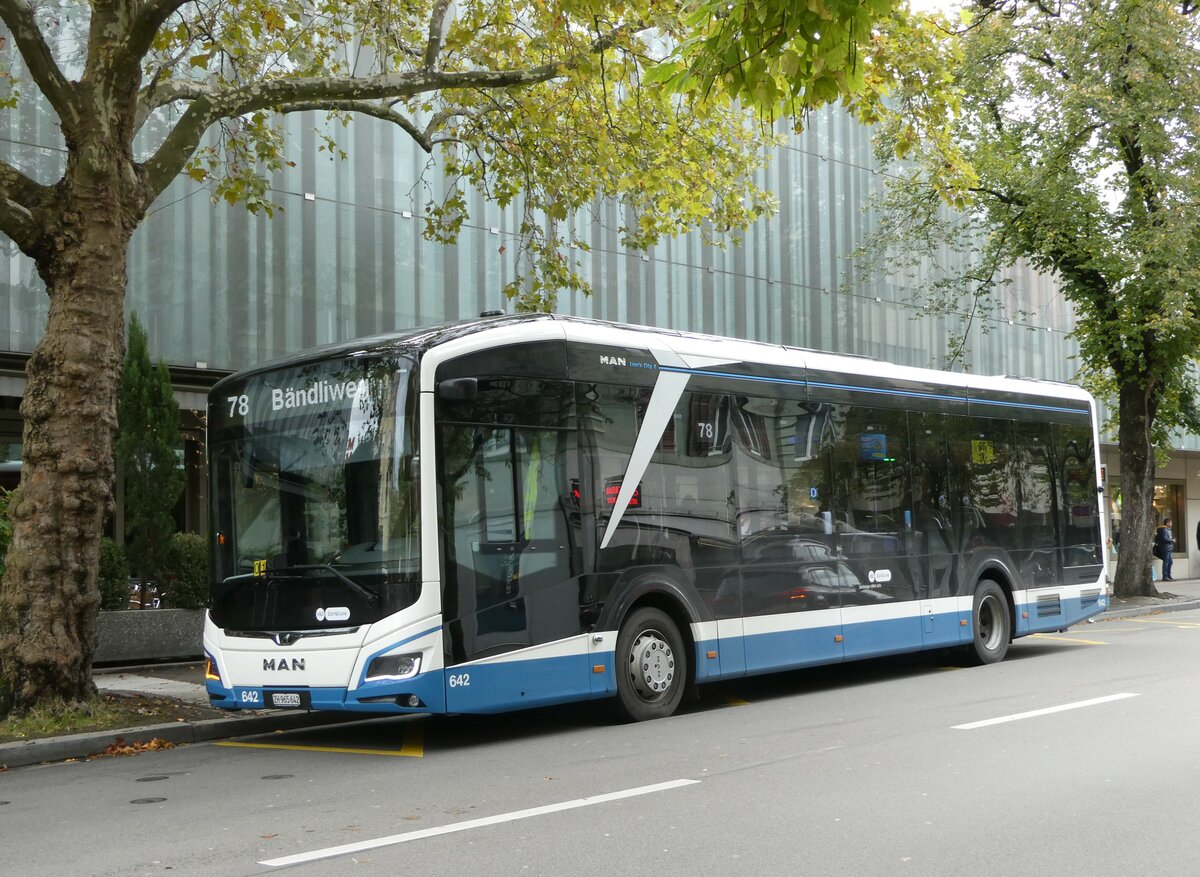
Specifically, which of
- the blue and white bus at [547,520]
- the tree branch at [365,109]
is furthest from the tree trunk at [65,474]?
the tree branch at [365,109]

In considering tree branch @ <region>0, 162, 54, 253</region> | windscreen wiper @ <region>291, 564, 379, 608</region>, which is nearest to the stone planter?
tree branch @ <region>0, 162, 54, 253</region>

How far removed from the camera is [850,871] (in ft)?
18.1

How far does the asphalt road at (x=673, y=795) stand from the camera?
5.87 meters

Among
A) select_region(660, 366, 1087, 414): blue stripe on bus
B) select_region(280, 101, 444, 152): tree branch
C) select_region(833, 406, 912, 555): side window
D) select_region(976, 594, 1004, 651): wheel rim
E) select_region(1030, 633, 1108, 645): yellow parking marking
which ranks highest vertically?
select_region(280, 101, 444, 152): tree branch

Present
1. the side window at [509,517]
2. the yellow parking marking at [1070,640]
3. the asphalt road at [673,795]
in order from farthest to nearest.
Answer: the yellow parking marking at [1070,640]
the side window at [509,517]
the asphalt road at [673,795]

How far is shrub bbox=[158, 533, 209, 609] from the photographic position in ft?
52.8

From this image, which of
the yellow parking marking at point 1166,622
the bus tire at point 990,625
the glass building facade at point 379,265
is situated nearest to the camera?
the bus tire at point 990,625

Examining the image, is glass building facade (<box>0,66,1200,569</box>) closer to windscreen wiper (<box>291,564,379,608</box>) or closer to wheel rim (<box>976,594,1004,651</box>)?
windscreen wiper (<box>291,564,379,608</box>)

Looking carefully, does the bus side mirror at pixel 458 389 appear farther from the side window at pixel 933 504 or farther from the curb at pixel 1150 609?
the curb at pixel 1150 609

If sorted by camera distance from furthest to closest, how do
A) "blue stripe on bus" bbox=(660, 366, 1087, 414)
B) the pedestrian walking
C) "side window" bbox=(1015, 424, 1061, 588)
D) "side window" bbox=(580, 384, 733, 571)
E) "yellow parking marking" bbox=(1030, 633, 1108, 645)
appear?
the pedestrian walking < "yellow parking marking" bbox=(1030, 633, 1108, 645) < "side window" bbox=(1015, 424, 1061, 588) < "blue stripe on bus" bbox=(660, 366, 1087, 414) < "side window" bbox=(580, 384, 733, 571)

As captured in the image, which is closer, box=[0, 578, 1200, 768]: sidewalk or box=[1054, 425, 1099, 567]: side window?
box=[0, 578, 1200, 768]: sidewalk

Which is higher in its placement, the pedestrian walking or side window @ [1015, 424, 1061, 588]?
side window @ [1015, 424, 1061, 588]

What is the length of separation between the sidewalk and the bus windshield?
123cm

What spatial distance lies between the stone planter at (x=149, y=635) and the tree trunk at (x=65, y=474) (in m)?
4.51
